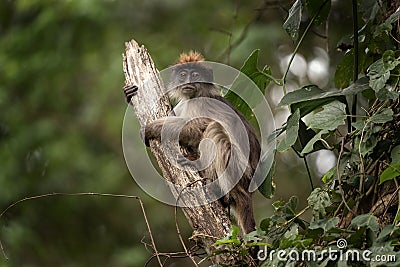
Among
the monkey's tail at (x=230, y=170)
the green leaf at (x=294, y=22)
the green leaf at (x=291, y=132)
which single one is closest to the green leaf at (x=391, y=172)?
the green leaf at (x=291, y=132)

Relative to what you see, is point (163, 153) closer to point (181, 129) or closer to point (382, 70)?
point (181, 129)

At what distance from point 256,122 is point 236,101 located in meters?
0.62

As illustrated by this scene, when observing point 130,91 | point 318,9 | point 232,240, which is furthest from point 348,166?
point 130,91

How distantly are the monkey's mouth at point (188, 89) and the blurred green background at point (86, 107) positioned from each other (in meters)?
1.62

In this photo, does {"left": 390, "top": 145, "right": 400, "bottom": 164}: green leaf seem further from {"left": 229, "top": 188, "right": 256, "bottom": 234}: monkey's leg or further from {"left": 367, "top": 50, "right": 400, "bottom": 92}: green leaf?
{"left": 229, "top": 188, "right": 256, "bottom": 234}: monkey's leg

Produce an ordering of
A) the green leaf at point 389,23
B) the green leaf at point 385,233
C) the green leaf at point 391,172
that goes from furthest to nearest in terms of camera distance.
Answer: the green leaf at point 389,23 < the green leaf at point 391,172 < the green leaf at point 385,233

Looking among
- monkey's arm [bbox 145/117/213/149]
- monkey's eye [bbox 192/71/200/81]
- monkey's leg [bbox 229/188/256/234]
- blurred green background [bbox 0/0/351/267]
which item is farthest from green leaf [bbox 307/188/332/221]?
blurred green background [bbox 0/0/351/267]

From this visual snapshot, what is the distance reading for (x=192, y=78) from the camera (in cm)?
527

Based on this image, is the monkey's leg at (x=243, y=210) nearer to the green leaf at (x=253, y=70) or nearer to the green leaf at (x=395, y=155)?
the green leaf at (x=253, y=70)

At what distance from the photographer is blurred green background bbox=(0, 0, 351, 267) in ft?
23.0

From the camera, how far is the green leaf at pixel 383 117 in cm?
318

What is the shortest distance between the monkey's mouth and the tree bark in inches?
31.8

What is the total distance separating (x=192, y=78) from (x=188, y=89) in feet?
0.31

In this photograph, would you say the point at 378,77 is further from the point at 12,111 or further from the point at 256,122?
the point at 12,111
